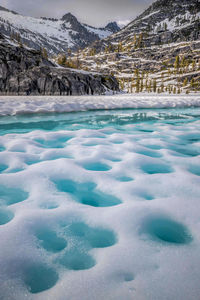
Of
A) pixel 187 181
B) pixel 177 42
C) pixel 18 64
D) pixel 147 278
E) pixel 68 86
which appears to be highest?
pixel 177 42

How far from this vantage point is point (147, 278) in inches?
35.2

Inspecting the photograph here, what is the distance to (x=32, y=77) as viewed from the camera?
3278cm

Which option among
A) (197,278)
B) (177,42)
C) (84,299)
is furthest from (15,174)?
(177,42)

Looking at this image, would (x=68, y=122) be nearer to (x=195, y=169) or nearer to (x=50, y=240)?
Answer: (x=195, y=169)

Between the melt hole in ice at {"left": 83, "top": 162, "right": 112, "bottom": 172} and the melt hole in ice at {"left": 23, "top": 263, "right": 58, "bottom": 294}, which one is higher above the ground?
the melt hole in ice at {"left": 83, "top": 162, "right": 112, "bottom": 172}

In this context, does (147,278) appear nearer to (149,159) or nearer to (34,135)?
(149,159)

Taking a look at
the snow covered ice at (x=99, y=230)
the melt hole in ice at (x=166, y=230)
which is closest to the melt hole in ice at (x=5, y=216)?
the snow covered ice at (x=99, y=230)

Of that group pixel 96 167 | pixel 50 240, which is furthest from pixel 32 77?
pixel 50 240

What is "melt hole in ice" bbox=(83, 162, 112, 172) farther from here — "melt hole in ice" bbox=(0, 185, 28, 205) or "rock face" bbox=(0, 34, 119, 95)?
"rock face" bbox=(0, 34, 119, 95)

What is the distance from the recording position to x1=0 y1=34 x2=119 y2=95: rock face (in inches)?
1276

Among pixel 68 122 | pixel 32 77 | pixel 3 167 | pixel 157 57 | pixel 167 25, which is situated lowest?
pixel 3 167

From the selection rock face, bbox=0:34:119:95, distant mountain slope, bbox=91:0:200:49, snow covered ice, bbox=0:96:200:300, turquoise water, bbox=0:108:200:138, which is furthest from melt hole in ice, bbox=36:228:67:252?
distant mountain slope, bbox=91:0:200:49

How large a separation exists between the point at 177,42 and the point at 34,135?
131946mm

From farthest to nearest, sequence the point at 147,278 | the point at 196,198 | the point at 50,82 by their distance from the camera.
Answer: the point at 50,82
the point at 196,198
the point at 147,278
